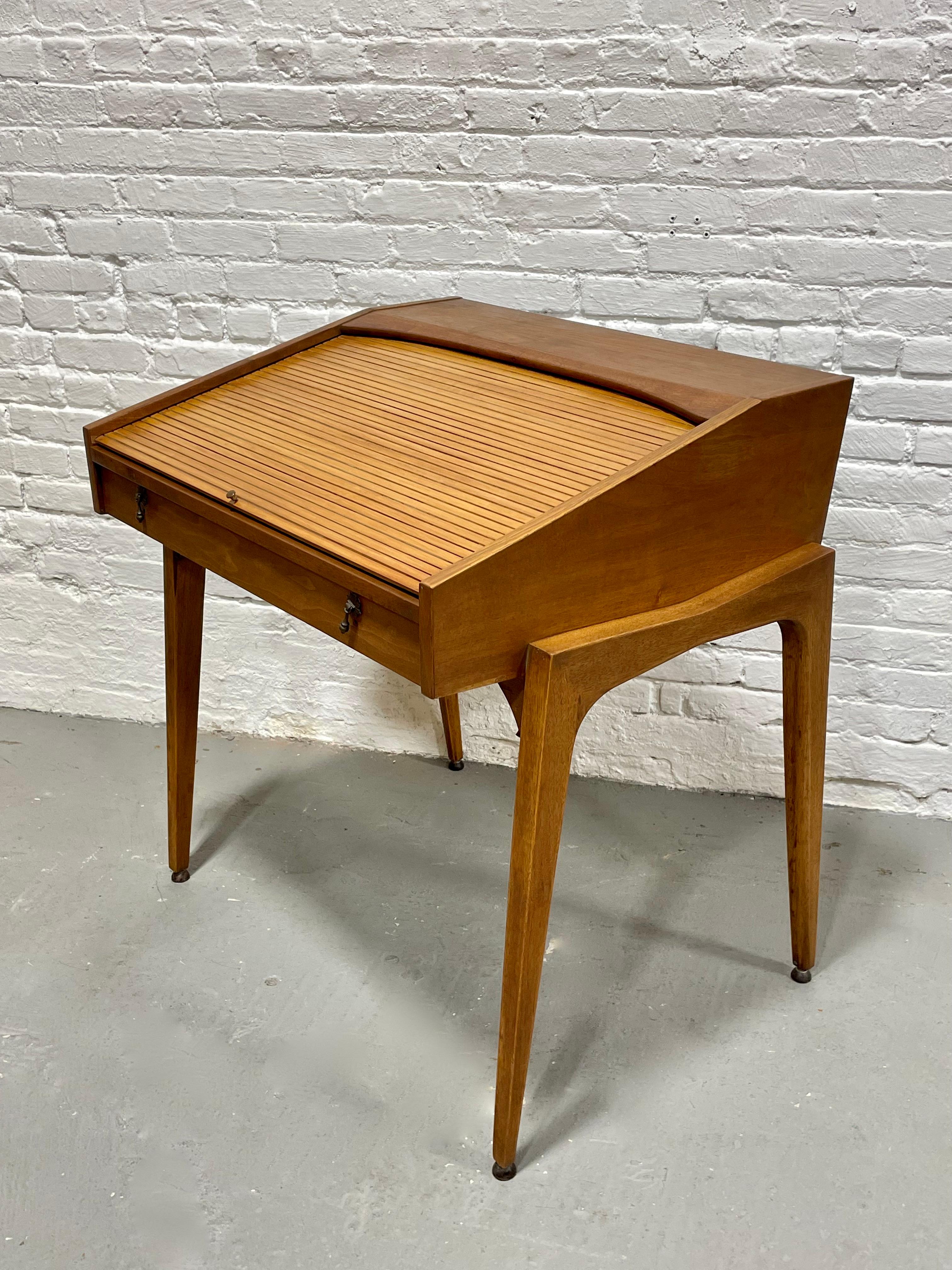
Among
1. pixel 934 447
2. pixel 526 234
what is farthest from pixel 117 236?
pixel 934 447

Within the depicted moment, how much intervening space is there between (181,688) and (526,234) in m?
1.00

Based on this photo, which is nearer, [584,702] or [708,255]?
[584,702]

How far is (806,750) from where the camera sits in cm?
167

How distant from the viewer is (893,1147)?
150 centimetres

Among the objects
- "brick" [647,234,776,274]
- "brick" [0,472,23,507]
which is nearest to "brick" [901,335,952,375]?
"brick" [647,234,776,274]

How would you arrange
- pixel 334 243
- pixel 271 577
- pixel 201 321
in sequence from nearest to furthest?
pixel 271 577 < pixel 334 243 < pixel 201 321

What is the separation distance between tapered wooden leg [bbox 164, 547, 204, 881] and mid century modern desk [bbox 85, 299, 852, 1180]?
17 cm

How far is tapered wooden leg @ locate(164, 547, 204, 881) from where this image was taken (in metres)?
1.86

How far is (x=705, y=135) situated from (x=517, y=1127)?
61.0 inches

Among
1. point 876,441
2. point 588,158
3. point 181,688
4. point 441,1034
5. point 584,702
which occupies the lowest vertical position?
point 441,1034

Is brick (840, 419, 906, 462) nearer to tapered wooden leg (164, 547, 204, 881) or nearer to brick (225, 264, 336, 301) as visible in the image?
brick (225, 264, 336, 301)

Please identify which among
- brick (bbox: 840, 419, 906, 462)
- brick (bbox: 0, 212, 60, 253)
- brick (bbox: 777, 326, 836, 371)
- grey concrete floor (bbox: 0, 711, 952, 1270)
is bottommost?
grey concrete floor (bbox: 0, 711, 952, 1270)

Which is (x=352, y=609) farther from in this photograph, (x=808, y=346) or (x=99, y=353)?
(x=99, y=353)

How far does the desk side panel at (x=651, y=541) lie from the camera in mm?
1188
